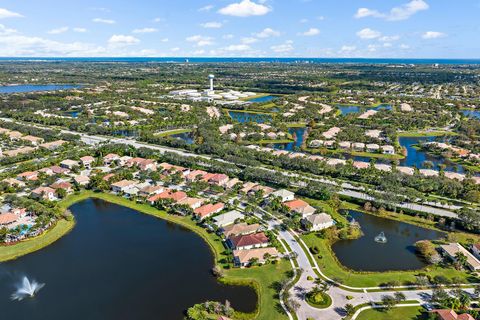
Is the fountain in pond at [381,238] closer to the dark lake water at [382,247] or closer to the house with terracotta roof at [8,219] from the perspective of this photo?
the dark lake water at [382,247]

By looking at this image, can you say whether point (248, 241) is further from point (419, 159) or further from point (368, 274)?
point (419, 159)

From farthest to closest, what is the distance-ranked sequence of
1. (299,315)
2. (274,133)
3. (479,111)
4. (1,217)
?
1. (479,111)
2. (274,133)
3. (1,217)
4. (299,315)

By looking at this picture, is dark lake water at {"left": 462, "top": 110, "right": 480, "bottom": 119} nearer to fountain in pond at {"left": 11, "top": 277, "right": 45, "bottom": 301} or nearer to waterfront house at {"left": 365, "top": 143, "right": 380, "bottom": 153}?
waterfront house at {"left": 365, "top": 143, "right": 380, "bottom": 153}

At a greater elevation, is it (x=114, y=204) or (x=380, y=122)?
(x=380, y=122)

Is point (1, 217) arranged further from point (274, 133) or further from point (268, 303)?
point (274, 133)


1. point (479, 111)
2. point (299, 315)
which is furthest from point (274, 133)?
point (479, 111)

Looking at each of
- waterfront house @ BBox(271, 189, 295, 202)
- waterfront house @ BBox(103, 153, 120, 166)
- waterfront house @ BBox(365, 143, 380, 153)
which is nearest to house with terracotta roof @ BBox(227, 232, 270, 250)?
waterfront house @ BBox(271, 189, 295, 202)

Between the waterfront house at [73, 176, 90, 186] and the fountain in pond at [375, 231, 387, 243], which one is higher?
the waterfront house at [73, 176, 90, 186]

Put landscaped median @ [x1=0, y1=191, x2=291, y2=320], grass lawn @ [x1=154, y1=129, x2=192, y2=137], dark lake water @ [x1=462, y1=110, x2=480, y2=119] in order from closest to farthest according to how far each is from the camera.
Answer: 1. landscaped median @ [x1=0, y1=191, x2=291, y2=320]
2. grass lawn @ [x1=154, y1=129, x2=192, y2=137]
3. dark lake water @ [x1=462, y1=110, x2=480, y2=119]
